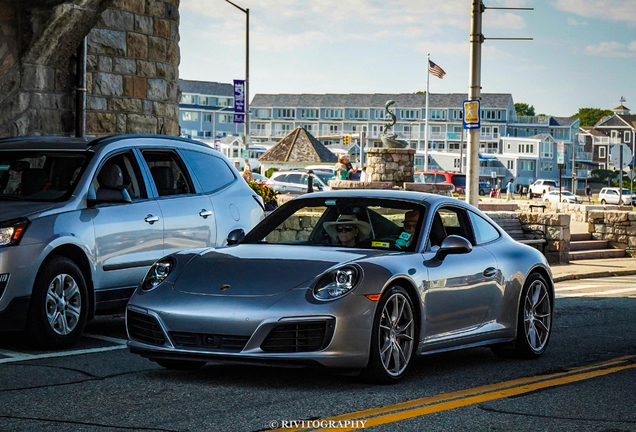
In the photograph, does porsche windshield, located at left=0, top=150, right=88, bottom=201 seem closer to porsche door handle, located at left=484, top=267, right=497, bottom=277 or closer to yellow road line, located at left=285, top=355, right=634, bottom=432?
porsche door handle, located at left=484, top=267, right=497, bottom=277

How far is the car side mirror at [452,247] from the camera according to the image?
747 centimetres

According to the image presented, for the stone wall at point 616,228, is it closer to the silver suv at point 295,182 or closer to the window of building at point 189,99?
the silver suv at point 295,182

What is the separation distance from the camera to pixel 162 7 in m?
15.8

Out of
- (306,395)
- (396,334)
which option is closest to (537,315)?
(396,334)

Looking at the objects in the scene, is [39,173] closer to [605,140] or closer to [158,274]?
[158,274]

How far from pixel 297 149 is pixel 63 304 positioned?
143 ft

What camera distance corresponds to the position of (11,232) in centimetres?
802

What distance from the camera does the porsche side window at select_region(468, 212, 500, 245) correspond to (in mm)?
8445

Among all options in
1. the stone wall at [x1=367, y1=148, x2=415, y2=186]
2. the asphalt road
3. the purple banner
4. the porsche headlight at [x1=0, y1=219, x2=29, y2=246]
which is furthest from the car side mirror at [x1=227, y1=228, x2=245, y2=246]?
the purple banner

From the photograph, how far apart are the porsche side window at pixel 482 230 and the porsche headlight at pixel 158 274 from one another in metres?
2.62

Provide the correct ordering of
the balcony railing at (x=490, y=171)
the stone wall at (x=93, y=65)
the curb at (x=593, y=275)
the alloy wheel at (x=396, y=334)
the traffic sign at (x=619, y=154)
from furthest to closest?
the balcony railing at (x=490, y=171)
the traffic sign at (x=619, y=154)
the curb at (x=593, y=275)
the stone wall at (x=93, y=65)
the alloy wheel at (x=396, y=334)

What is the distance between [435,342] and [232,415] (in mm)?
2170

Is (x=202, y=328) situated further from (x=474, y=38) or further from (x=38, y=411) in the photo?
(x=474, y=38)

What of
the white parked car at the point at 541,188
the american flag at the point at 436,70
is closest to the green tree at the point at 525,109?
the white parked car at the point at 541,188
